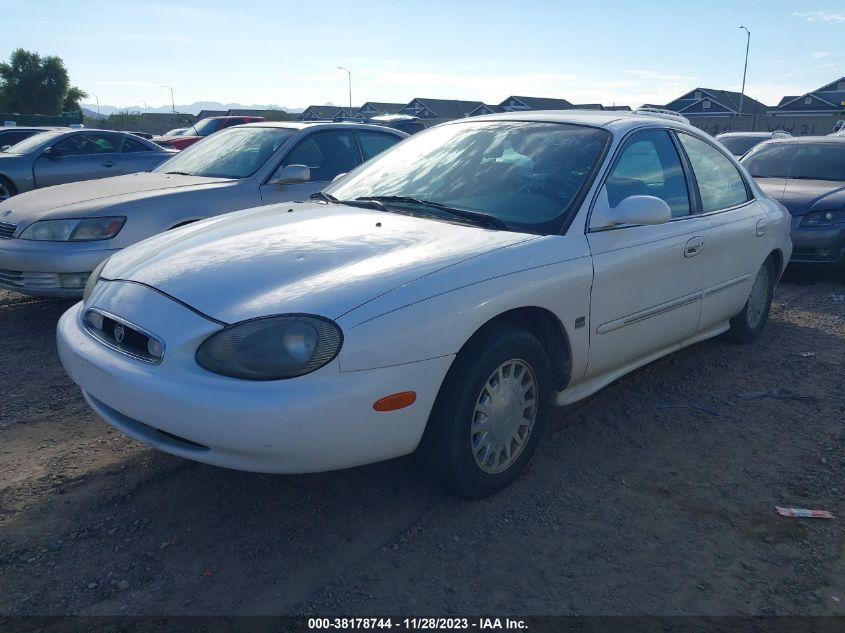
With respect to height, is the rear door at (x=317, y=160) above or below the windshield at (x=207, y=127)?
below

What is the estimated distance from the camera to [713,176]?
15.4ft

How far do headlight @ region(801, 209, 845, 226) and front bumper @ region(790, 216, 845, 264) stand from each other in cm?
4

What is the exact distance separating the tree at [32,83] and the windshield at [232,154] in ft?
184

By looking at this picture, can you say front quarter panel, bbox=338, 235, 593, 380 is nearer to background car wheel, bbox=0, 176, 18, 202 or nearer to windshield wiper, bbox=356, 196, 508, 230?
windshield wiper, bbox=356, 196, 508, 230

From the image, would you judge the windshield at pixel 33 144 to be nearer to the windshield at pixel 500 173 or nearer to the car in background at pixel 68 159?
the car in background at pixel 68 159

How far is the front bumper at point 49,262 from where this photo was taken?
524 centimetres

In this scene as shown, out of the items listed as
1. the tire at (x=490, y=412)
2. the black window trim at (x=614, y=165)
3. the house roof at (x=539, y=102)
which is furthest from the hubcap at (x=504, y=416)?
the house roof at (x=539, y=102)

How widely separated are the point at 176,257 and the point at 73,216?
8.82 feet

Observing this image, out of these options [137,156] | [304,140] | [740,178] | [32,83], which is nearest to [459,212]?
[740,178]

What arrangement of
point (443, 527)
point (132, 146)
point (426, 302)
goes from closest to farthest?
point (426, 302), point (443, 527), point (132, 146)

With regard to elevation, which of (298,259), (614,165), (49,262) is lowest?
(49,262)

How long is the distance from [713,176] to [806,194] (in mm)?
4003

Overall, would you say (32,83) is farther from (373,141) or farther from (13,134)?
(373,141)

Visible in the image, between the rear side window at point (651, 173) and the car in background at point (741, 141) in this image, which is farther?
the car in background at point (741, 141)
